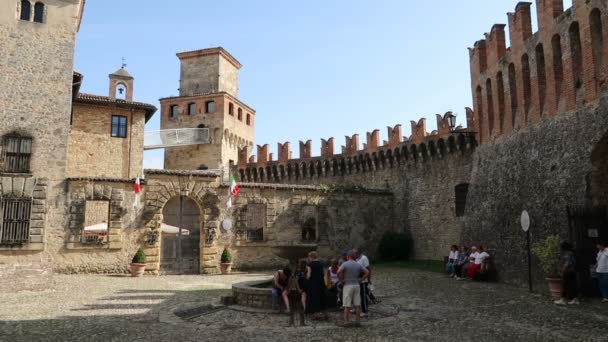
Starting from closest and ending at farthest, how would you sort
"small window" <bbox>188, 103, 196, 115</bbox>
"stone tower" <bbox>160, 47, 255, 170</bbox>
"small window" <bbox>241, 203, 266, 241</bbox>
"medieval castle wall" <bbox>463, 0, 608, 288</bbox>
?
"medieval castle wall" <bbox>463, 0, 608, 288</bbox>, "small window" <bbox>241, 203, 266, 241</bbox>, "stone tower" <bbox>160, 47, 255, 170</bbox>, "small window" <bbox>188, 103, 196, 115</bbox>

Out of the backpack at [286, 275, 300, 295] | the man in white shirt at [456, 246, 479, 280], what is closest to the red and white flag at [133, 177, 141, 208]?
the backpack at [286, 275, 300, 295]

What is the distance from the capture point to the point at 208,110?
37.0m

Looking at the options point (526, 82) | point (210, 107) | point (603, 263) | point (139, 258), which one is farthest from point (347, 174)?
point (603, 263)

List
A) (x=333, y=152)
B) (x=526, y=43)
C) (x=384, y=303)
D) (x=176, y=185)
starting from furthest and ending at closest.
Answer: (x=333, y=152)
(x=176, y=185)
(x=526, y=43)
(x=384, y=303)

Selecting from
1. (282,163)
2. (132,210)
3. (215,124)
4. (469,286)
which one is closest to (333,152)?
(282,163)

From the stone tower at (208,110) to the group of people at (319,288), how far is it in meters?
25.5

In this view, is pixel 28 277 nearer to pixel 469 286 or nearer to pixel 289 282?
pixel 289 282

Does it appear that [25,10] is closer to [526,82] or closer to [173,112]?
[526,82]

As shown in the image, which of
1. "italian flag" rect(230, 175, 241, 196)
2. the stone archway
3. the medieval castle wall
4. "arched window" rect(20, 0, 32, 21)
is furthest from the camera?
"italian flag" rect(230, 175, 241, 196)

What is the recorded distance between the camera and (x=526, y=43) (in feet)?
54.0

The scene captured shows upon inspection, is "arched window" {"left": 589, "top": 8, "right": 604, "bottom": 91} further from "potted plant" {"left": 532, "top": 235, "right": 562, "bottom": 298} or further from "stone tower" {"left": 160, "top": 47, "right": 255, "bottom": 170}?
"stone tower" {"left": 160, "top": 47, "right": 255, "bottom": 170}

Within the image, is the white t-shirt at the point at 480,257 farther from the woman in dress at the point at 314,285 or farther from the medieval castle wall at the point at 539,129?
the woman in dress at the point at 314,285

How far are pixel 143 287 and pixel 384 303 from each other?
8331 millimetres

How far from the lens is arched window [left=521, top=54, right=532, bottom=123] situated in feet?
53.8
